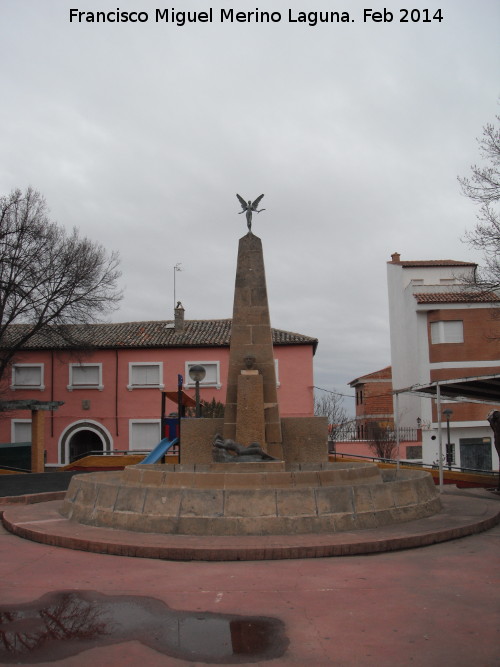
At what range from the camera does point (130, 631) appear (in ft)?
16.1

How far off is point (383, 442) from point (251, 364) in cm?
A: 2642

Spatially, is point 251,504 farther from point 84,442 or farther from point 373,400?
point 373,400

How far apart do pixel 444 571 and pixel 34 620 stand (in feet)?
13.4

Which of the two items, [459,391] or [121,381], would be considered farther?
[121,381]

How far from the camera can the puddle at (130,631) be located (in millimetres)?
4461

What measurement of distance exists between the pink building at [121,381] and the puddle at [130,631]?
26802 mm

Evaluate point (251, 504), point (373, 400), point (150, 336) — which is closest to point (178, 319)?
point (150, 336)

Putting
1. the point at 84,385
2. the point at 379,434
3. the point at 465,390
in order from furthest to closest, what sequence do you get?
the point at 379,434 → the point at 84,385 → the point at 465,390

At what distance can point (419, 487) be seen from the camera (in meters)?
9.80

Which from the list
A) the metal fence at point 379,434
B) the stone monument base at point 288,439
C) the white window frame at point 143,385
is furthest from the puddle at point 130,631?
the white window frame at point 143,385

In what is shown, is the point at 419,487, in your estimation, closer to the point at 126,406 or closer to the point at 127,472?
the point at 127,472

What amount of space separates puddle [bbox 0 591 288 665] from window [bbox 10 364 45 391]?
29.7m

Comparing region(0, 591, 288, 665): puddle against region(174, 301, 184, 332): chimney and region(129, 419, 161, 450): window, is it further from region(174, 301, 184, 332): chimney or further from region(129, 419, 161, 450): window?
region(174, 301, 184, 332): chimney

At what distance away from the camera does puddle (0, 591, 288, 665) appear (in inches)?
176
